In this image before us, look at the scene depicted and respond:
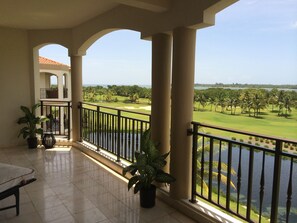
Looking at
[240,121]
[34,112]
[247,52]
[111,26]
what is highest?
[247,52]

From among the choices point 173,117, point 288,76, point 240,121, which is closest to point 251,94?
point 240,121

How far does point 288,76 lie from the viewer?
21094 millimetres

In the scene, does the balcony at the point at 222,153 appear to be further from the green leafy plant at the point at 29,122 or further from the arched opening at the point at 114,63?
the arched opening at the point at 114,63

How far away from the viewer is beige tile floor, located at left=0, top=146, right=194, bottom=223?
269 cm

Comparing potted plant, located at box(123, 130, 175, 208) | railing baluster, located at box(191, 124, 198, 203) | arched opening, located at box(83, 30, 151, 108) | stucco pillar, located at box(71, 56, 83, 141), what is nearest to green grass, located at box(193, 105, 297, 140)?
arched opening, located at box(83, 30, 151, 108)

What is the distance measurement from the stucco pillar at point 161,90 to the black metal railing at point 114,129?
34 cm

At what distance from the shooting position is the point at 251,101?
56.5 ft

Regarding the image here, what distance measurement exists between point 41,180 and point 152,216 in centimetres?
198

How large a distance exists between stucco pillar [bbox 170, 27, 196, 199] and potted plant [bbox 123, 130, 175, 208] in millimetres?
174

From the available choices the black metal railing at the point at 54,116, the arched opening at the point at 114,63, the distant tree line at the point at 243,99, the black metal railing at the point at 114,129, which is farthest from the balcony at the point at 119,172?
the arched opening at the point at 114,63

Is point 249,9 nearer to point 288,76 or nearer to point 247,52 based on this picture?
point 247,52

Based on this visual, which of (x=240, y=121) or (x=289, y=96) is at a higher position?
(x=289, y=96)

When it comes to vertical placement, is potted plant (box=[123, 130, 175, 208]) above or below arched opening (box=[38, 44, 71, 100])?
below

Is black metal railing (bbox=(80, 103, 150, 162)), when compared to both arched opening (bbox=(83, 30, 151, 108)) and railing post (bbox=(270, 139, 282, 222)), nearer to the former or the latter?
railing post (bbox=(270, 139, 282, 222))
